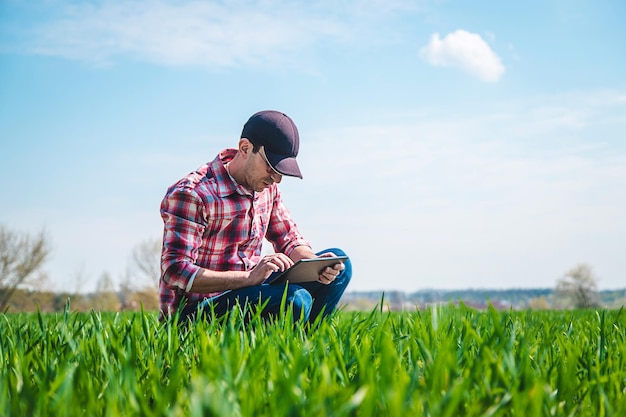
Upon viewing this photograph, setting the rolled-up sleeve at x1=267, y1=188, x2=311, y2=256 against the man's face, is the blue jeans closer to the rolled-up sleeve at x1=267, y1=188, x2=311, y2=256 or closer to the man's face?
the rolled-up sleeve at x1=267, y1=188, x2=311, y2=256

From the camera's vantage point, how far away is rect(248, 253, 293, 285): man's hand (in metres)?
3.74

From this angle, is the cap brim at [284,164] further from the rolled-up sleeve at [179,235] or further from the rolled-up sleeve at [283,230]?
the rolled-up sleeve at [283,230]

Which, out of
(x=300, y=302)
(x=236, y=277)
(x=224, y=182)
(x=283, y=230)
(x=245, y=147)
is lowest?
(x=300, y=302)

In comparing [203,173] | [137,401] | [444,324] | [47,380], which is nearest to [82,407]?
[47,380]

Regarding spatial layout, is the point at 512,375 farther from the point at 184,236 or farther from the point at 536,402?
the point at 184,236

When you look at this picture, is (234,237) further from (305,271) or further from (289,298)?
(289,298)

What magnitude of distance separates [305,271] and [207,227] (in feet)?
2.26

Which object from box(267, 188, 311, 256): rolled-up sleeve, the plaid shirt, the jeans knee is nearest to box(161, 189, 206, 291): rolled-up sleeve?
the plaid shirt

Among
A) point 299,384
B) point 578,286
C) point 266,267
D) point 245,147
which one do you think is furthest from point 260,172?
point 578,286

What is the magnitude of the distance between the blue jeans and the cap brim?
2.13 feet

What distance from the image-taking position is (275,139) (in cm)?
387

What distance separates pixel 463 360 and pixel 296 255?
2297 mm

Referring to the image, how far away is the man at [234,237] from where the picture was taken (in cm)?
380

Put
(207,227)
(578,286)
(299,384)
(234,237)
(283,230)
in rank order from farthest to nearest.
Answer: (578,286)
(283,230)
(234,237)
(207,227)
(299,384)
